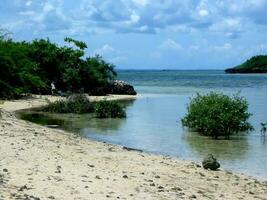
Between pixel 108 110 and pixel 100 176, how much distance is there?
65.4 feet

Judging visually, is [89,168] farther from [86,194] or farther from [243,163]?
[243,163]

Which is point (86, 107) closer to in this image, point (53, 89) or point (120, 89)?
point (53, 89)

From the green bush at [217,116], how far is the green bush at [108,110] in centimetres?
665

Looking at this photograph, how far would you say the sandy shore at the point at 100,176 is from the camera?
389 inches

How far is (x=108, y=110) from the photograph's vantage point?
31.4 metres

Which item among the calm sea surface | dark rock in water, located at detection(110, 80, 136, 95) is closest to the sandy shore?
the calm sea surface

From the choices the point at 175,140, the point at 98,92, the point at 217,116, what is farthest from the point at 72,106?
the point at 98,92

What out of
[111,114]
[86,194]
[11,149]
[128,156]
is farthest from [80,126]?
[86,194]

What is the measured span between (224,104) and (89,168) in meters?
13.1

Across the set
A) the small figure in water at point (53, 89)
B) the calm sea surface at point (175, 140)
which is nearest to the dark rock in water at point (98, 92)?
the small figure in water at point (53, 89)

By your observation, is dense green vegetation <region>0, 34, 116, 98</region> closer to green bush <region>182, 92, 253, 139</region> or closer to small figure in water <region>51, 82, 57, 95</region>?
small figure in water <region>51, 82, 57, 95</region>

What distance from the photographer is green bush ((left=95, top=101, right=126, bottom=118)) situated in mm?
31203

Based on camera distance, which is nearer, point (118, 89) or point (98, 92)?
point (98, 92)

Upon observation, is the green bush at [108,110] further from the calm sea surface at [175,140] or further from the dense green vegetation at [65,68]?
the dense green vegetation at [65,68]
